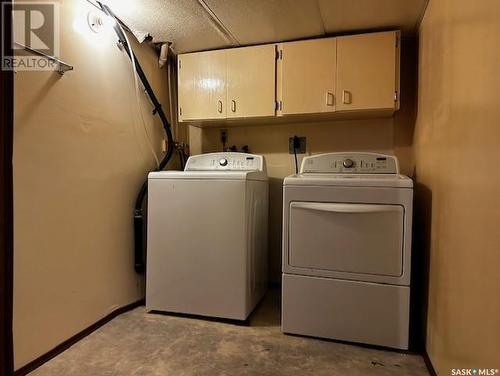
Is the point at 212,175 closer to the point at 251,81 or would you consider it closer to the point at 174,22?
the point at 251,81

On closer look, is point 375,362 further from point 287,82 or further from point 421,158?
point 287,82

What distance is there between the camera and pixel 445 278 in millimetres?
1355

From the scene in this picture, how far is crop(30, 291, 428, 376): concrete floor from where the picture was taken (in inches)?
59.3

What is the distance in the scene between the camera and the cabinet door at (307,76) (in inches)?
84.8

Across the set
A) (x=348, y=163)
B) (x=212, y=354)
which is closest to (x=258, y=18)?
(x=348, y=163)

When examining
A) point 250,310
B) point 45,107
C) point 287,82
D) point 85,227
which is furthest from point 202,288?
point 287,82

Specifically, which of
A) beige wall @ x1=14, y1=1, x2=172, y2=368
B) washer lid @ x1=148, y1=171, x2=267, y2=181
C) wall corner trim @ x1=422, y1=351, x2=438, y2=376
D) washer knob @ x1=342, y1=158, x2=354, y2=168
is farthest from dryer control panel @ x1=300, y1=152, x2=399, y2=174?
beige wall @ x1=14, y1=1, x2=172, y2=368

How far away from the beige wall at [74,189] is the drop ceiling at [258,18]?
288 millimetres

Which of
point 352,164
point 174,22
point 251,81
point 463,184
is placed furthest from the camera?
point 251,81

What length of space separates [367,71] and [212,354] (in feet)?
6.51

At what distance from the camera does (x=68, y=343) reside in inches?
65.6

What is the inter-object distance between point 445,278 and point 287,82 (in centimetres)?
157

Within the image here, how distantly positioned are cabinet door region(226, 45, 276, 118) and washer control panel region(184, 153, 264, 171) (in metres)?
0.31

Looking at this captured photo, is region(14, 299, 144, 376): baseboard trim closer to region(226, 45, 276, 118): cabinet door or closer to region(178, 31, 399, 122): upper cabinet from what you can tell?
region(178, 31, 399, 122): upper cabinet
